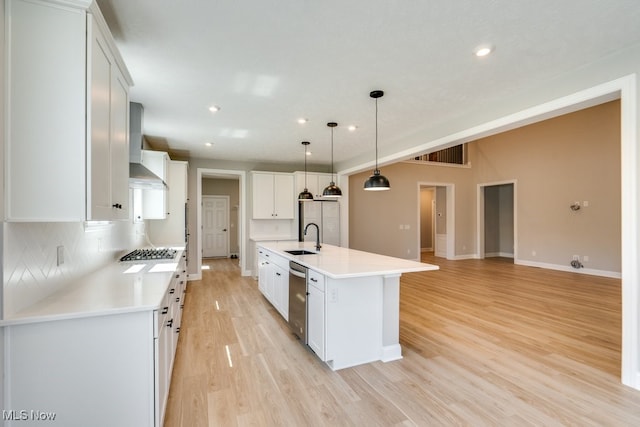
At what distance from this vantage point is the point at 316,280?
9.04 ft

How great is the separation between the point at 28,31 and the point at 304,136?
3.56 m

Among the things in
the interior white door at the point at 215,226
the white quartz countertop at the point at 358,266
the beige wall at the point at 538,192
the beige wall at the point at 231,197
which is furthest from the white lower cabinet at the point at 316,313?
the interior white door at the point at 215,226

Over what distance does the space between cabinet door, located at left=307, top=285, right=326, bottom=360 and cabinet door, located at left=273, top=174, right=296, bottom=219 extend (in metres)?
3.79

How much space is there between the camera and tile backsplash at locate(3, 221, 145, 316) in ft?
4.79

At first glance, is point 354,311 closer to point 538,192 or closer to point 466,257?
point 538,192

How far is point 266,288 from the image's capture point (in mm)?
4555

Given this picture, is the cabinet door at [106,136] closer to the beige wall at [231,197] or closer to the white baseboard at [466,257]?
the beige wall at [231,197]

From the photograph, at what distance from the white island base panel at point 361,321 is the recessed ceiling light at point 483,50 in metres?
1.91

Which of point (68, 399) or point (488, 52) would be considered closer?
point (68, 399)

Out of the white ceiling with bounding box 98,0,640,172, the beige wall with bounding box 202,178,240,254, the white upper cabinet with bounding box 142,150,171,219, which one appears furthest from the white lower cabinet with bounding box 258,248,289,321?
the beige wall with bounding box 202,178,240,254

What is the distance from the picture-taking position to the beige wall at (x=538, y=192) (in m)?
6.24

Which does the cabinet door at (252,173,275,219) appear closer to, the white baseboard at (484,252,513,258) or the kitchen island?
the kitchen island

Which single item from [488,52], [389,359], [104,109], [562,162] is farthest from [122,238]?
[562,162]

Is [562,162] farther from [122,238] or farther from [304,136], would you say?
[122,238]
